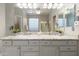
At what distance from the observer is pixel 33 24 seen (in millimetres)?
2309

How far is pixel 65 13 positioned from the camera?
2.50 meters

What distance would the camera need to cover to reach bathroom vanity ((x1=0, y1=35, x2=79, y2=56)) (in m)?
2.29

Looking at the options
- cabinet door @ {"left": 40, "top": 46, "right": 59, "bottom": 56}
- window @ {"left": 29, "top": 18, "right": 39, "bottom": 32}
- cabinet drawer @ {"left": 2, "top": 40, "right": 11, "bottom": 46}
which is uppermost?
window @ {"left": 29, "top": 18, "right": 39, "bottom": 32}

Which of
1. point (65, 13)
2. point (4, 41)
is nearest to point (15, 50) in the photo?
point (4, 41)

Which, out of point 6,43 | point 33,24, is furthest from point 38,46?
point 6,43

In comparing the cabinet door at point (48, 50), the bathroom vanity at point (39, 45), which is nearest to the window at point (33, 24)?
the bathroom vanity at point (39, 45)

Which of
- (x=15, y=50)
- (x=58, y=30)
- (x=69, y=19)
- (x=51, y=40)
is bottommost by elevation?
(x=15, y=50)

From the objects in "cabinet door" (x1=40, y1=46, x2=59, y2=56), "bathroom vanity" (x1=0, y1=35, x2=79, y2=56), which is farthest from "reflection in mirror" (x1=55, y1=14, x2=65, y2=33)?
"cabinet door" (x1=40, y1=46, x2=59, y2=56)

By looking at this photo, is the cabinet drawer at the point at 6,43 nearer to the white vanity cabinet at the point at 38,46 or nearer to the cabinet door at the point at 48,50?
the white vanity cabinet at the point at 38,46

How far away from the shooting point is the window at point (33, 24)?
230 cm

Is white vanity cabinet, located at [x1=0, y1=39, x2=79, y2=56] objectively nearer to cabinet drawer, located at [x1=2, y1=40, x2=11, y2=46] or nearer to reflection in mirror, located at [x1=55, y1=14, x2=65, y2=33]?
cabinet drawer, located at [x1=2, y1=40, x2=11, y2=46]

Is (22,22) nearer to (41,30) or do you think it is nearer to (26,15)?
(26,15)

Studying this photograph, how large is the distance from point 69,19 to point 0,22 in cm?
118

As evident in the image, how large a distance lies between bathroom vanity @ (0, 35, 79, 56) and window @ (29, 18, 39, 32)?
12 cm
